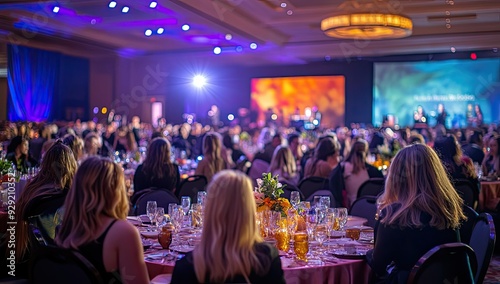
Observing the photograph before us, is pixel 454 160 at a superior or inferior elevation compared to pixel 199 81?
inferior

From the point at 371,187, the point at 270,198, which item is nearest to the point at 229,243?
the point at 270,198

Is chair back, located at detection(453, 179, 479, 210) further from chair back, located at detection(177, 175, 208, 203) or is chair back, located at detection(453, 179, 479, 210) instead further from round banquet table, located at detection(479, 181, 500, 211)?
chair back, located at detection(177, 175, 208, 203)

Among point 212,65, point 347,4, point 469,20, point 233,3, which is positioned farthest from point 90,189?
point 212,65

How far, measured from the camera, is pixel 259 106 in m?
22.9

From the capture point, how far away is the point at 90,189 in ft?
8.93

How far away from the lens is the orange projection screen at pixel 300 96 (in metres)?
21.5

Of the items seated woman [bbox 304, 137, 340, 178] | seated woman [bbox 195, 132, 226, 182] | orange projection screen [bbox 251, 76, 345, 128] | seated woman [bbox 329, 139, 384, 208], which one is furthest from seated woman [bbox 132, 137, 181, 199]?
orange projection screen [bbox 251, 76, 345, 128]

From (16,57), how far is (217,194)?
17994 millimetres

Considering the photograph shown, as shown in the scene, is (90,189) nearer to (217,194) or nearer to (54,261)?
(54,261)

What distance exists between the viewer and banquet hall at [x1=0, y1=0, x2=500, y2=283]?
378 centimetres

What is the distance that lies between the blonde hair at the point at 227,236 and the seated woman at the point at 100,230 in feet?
1.69

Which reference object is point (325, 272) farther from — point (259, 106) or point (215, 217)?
point (259, 106)

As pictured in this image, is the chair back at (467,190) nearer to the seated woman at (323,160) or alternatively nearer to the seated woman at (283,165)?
the seated woman at (323,160)

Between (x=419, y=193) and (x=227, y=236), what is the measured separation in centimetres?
→ 127
